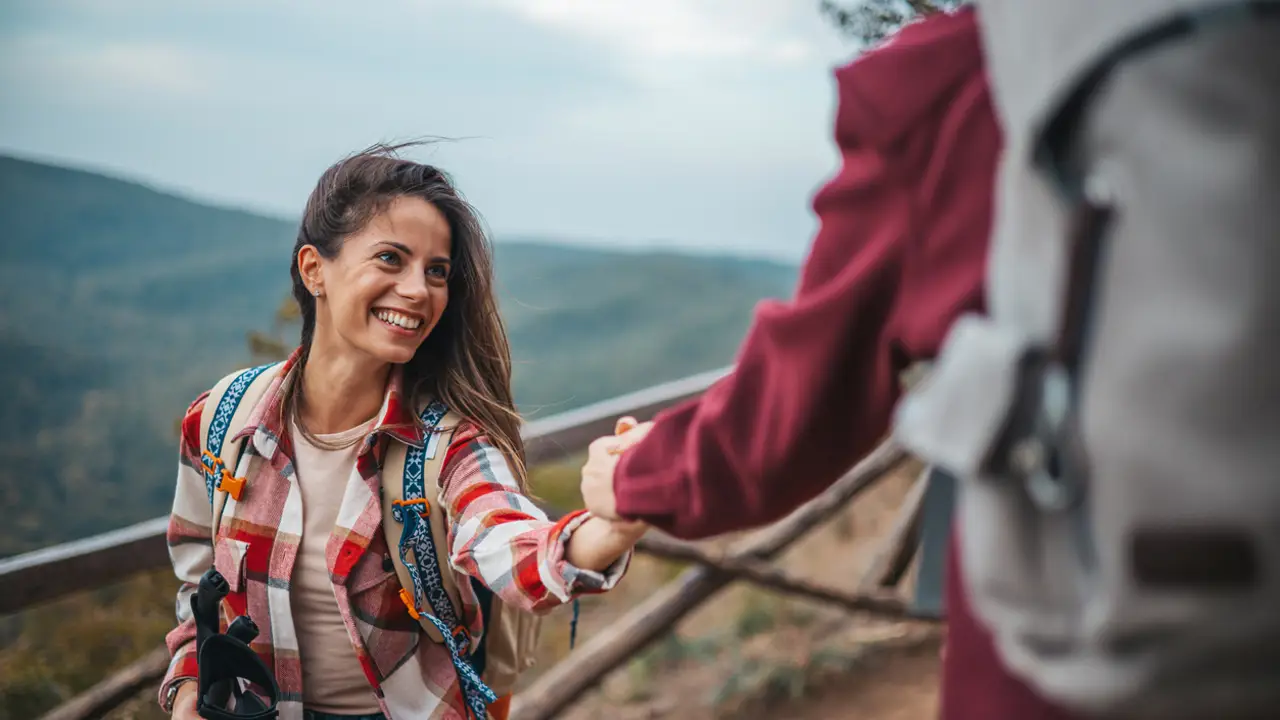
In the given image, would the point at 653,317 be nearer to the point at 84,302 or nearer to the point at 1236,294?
the point at 84,302

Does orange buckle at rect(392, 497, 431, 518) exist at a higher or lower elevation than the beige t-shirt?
higher

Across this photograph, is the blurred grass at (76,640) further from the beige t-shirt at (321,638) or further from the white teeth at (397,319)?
the white teeth at (397,319)

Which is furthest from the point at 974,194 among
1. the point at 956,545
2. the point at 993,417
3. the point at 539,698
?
the point at 539,698

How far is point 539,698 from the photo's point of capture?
2.93 meters

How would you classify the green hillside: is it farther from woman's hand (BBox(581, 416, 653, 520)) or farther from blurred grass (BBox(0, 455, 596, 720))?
woman's hand (BBox(581, 416, 653, 520))

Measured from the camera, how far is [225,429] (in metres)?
1.69

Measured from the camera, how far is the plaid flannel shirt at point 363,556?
1537mm

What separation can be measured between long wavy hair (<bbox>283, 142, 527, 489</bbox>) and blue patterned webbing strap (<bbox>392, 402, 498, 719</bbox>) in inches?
6.2

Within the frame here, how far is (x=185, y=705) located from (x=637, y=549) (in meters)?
1.53

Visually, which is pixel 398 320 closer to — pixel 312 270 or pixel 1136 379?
pixel 312 270

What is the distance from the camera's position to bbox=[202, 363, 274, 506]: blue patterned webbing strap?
1681 mm

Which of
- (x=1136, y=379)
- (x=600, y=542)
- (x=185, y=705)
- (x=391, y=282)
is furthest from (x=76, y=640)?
(x=1136, y=379)

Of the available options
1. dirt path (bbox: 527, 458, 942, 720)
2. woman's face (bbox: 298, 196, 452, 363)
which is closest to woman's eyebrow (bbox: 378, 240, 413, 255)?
woman's face (bbox: 298, 196, 452, 363)

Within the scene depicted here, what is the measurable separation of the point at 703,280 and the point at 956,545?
7370mm
